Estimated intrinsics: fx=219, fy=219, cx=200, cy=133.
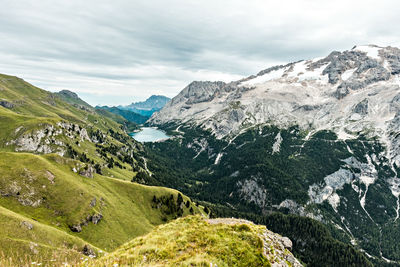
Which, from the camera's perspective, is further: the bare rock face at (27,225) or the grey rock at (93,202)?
the grey rock at (93,202)

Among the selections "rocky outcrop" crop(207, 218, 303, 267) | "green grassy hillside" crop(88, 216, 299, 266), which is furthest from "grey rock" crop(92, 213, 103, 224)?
"rocky outcrop" crop(207, 218, 303, 267)

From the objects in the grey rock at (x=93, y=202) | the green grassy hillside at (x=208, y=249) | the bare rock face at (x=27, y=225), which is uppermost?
the green grassy hillside at (x=208, y=249)

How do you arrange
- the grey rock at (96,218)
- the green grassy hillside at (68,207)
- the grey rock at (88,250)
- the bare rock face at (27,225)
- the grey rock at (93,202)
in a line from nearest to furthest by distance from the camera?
the green grassy hillside at (68,207) < the bare rock face at (27,225) < the grey rock at (88,250) < the grey rock at (96,218) < the grey rock at (93,202)

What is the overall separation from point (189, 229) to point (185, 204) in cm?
13565

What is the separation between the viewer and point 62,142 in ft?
643

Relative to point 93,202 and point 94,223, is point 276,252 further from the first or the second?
point 93,202

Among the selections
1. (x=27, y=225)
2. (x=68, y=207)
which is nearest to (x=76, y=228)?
(x=68, y=207)

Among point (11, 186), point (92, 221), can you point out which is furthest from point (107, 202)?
point (11, 186)

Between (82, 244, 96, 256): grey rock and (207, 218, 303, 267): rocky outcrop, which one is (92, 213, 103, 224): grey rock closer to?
(82, 244, 96, 256): grey rock

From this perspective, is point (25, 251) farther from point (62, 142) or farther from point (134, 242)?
point (62, 142)

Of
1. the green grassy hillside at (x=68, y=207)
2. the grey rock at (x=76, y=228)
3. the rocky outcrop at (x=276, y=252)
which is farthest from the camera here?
the grey rock at (x=76, y=228)

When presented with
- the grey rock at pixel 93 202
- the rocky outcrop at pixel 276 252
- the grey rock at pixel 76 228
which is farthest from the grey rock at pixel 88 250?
the rocky outcrop at pixel 276 252

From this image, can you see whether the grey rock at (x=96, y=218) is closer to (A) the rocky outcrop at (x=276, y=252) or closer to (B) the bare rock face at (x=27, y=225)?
(B) the bare rock face at (x=27, y=225)

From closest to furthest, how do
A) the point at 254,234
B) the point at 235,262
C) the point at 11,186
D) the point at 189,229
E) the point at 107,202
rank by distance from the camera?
the point at 235,262, the point at 254,234, the point at 189,229, the point at 11,186, the point at 107,202
